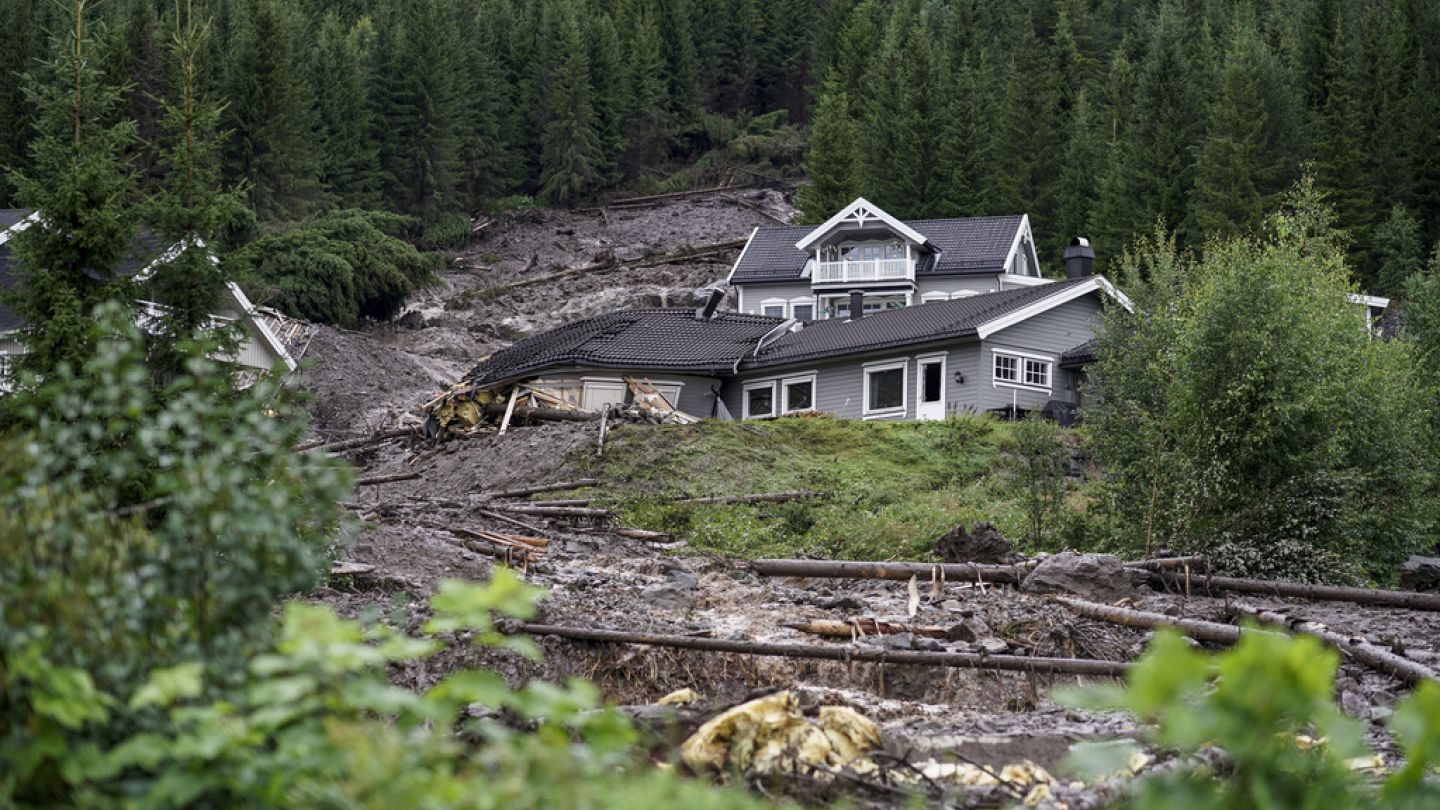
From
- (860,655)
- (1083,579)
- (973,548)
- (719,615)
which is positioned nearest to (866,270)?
(973,548)

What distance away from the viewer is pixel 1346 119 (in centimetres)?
5284

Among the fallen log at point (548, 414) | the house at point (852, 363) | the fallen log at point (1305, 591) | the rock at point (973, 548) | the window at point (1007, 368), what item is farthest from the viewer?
the window at point (1007, 368)

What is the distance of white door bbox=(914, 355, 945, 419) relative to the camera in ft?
121

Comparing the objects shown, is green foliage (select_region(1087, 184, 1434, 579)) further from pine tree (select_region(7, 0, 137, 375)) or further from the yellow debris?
pine tree (select_region(7, 0, 137, 375))

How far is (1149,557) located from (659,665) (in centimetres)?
957

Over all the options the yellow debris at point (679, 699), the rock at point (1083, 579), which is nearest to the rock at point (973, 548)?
the rock at point (1083, 579)

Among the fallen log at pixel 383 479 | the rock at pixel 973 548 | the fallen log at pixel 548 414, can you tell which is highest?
the fallen log at pixel 548 414

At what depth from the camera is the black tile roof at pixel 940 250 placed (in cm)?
4984

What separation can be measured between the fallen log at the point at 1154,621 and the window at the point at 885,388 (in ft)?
70.1

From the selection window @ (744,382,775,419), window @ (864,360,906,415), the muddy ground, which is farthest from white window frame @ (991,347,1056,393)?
the muddy ground

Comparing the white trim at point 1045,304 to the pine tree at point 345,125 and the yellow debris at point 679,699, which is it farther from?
the pine tree at point 345,125

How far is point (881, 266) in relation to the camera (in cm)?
4928

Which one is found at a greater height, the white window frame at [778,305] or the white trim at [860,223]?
the white trim at [860,223]

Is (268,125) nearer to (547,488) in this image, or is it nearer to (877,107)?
(877,107)
